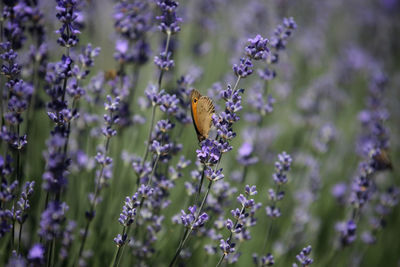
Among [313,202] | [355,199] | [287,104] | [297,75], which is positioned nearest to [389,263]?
[313,202]

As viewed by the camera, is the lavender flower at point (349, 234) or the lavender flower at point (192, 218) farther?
the lavender flower at point (349, 234)

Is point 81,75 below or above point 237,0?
below

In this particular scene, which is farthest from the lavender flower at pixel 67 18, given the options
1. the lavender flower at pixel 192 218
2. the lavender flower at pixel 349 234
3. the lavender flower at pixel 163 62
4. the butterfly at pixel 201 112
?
the lavender flower at pixel 349 234

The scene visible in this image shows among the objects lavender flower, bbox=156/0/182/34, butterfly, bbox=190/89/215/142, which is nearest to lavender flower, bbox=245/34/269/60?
butterfly, bbox=190/89/215/142

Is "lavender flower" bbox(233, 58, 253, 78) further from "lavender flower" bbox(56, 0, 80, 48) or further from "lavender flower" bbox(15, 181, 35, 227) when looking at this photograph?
"lavender flower" bbox(15, 181, 35, 227)

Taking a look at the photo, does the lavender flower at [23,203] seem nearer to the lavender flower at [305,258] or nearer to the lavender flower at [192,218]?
the lavender flower at [192,218]

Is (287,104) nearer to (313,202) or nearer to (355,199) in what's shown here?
(313,202)

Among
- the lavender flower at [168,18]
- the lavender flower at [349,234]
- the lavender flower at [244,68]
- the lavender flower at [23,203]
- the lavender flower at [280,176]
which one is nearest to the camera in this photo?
the lavender flower at [23,203]
